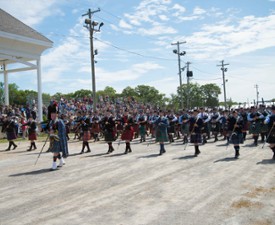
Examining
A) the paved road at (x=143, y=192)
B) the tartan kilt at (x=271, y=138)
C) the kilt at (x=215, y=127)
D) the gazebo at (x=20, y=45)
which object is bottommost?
the paved road at (x=143, y=192)

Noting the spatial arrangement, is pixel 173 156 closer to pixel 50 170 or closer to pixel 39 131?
pixel 50 170

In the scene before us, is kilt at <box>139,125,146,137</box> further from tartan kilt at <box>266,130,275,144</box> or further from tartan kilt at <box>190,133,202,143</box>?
tartan kilt at <box>266,130,275,144</box>

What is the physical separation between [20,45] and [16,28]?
4.50 feet

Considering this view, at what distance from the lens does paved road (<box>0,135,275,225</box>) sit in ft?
18.5

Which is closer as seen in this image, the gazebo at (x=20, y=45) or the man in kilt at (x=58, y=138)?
the man in kilt at (x=58, y=138)

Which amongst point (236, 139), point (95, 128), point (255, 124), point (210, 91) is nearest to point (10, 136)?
point (95, 128)

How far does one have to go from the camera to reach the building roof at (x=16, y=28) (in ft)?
77.7

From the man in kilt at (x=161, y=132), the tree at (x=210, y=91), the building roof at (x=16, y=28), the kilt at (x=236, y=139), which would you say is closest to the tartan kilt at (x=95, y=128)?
the man in kilt at (x=161, y=132)

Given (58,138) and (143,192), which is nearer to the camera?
(143,192)

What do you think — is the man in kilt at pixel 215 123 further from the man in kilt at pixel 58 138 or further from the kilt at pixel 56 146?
the kilt at pixel 56 146

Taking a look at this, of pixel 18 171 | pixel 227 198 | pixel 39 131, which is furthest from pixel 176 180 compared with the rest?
pixel 39 131

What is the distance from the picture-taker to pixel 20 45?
24.7 m

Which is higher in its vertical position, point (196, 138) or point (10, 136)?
point (10, 136)

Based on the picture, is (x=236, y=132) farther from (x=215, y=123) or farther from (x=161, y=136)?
(x=215, y=123)
